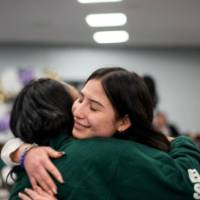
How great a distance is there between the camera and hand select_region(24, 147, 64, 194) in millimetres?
1011

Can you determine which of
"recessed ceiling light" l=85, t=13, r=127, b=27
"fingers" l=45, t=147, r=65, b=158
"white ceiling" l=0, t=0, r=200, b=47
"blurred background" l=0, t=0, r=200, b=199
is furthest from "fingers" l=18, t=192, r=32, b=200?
"recessed ceiling light" l=85, t=13, r=127, b=27

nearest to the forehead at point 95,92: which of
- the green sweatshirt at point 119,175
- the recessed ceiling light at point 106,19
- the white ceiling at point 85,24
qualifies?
the green sweatshirt at point 119,175

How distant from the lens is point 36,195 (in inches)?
40.6

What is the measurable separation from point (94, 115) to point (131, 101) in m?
0.10

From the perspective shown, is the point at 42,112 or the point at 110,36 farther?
the point at 110,36

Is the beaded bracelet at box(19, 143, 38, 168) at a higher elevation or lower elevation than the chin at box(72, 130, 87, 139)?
lower

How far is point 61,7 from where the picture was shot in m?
4.77

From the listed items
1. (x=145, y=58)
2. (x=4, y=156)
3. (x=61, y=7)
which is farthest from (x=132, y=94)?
(x=145, y=58)

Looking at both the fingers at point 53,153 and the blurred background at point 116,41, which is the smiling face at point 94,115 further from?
the blurred background at point 116,41

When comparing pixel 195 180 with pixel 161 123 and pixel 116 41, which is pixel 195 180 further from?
pixel 116 41

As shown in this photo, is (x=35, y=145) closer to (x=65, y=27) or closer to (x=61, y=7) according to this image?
(x=61, y=7)

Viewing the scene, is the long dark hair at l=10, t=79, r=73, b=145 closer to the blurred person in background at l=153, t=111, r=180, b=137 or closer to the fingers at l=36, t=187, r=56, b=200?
the fingers at l=36, t=187, r=56, b=200

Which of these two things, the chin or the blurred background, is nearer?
the chin

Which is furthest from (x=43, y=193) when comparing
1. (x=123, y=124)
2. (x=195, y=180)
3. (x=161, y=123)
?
(x=161, y=123)
